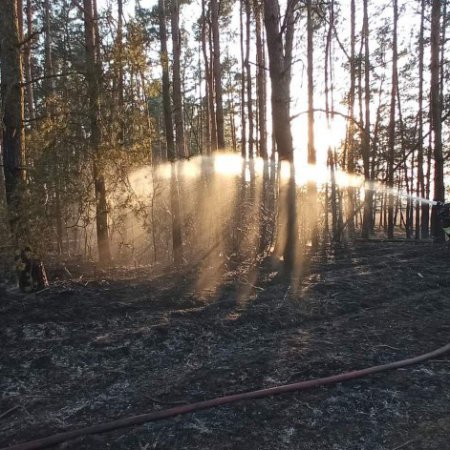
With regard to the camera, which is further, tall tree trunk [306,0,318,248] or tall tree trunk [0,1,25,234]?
tall tree trunk [306,0,318,248]

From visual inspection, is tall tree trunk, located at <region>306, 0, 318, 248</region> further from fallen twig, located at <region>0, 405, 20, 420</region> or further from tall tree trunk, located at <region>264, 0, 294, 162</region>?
fallen twig, located at <region>0, 405, 20, 420</region>

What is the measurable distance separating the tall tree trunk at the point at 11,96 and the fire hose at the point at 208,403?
14.4ft

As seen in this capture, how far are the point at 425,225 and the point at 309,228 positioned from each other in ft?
23.5

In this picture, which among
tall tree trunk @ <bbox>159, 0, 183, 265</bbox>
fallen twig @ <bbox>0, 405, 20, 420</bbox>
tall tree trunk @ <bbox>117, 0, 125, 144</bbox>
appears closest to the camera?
fallen twig @ <bbox>0, 405, 20, 420</bbox>

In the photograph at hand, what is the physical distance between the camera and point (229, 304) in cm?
666

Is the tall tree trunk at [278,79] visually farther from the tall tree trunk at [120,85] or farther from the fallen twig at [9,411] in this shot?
the fallen twig at [9,411]

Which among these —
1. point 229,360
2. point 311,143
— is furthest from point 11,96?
point 311,143

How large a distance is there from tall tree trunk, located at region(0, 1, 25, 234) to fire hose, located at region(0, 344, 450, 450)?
439 centimetres

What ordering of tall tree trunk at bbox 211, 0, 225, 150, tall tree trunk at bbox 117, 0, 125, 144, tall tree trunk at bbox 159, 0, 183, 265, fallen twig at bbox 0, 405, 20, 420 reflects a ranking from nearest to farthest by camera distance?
fallen twig at bbox 0, 405, 20, 420
tall tree trunk at bbox 117, 0, 125, 144
tall tree trunk at bbox 159, 0, 183, 265
tall tree trunk at bbox 211, 0, 225, 150

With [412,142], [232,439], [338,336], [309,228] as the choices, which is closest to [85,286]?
[338,336]

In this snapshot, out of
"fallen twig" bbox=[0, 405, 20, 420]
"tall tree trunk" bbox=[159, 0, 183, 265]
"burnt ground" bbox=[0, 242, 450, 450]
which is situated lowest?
"fallen twig" bbox=[0, 405, 20, 420]

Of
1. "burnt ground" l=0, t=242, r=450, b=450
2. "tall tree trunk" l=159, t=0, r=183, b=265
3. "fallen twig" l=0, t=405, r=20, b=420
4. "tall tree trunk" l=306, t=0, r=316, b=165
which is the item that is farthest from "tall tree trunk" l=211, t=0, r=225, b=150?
"fallen twig" l=0, t=405, r=20, b=420

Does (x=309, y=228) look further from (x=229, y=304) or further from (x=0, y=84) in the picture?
(x=0, y=84)

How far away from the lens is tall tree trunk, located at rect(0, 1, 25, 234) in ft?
21.6
